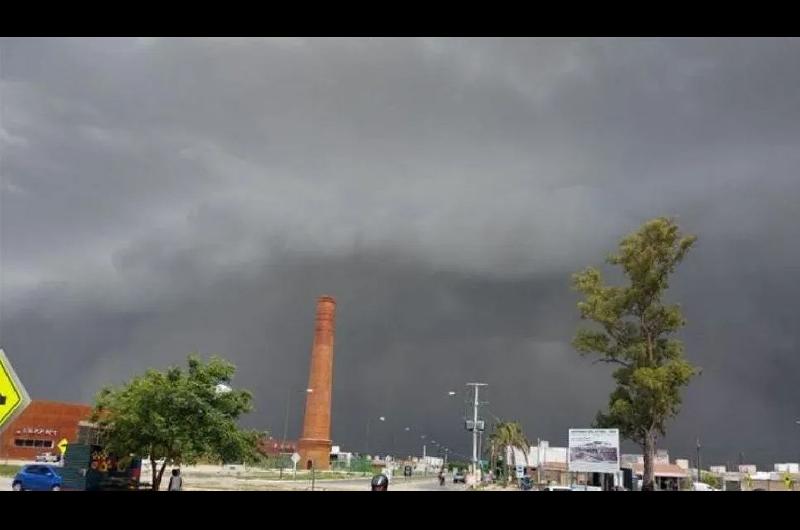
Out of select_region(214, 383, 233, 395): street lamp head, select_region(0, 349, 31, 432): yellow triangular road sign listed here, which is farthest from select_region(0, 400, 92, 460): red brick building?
select_region(0, 349, 31, 432): yellow triangular road sign

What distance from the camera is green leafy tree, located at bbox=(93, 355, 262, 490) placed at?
91.5 ft

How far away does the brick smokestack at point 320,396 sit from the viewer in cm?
7706

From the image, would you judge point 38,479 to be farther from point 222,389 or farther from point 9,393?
point 9,393

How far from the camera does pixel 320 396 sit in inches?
3054

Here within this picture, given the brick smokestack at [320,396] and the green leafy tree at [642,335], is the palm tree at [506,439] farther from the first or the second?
the green leafy tree at [642,335]

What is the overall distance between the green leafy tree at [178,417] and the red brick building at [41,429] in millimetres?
39289

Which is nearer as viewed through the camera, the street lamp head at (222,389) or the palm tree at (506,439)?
the street lamp head at (222,389)

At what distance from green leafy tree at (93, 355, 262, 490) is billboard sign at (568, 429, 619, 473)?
1406 cm

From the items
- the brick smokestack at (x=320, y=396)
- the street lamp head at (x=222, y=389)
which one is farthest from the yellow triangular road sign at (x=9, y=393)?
the brick smokestack at (x=320, y=396)

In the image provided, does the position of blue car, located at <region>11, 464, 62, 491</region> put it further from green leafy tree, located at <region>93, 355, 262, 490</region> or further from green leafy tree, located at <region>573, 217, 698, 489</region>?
green leafy tree, located at <region>573, 217, 698, 489</region>
